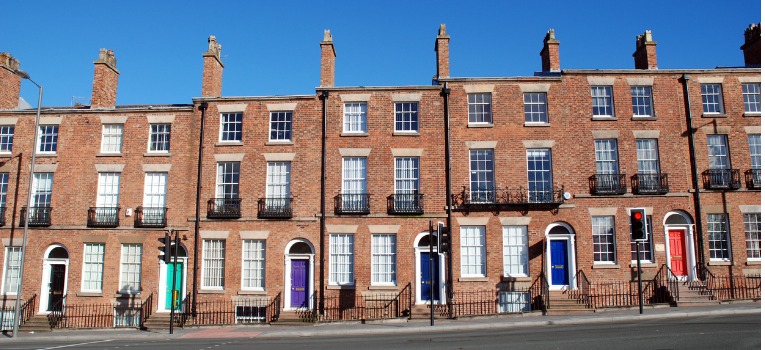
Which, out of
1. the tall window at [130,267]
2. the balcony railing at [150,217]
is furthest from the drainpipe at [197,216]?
the tall window at [130,267]

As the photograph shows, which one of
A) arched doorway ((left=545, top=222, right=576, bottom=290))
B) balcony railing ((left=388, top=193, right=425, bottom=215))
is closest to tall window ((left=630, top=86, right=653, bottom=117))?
arched doorway ((left=545, top=222, right=576, bottom=290))

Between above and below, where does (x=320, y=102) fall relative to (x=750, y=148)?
above

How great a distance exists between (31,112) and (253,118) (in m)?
10.3

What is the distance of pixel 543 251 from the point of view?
23203 mm

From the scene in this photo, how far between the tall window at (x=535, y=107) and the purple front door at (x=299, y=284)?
1135 centimetres

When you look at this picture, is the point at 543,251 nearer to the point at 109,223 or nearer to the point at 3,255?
the point at 109,223

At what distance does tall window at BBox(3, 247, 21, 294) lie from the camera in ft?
81.5

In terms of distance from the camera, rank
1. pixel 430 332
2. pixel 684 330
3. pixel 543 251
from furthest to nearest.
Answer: pixel 543 251
pixel 430 332
pixel 684 330

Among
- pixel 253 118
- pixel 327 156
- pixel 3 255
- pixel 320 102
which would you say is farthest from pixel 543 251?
pixel 3 255

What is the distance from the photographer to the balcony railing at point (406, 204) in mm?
23516

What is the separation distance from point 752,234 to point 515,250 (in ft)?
32.3

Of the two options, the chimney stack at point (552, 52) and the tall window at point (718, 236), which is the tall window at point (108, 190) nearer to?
the chimney stack at point (552, 52)

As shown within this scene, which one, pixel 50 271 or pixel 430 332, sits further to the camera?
pixel 50 271

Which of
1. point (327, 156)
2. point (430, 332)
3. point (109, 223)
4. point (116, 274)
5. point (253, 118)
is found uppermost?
point (253, 118)
